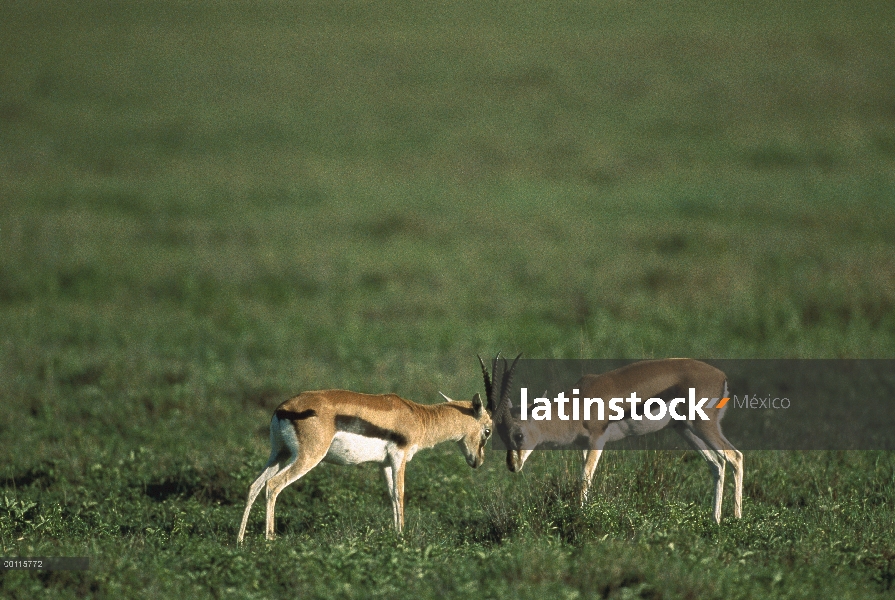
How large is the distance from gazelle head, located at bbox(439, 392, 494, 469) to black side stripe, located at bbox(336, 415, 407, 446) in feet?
2.94

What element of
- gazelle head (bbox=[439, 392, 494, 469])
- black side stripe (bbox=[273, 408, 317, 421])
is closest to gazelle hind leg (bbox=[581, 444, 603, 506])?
gazelle head (bbox=[439, 392, 494, 469])

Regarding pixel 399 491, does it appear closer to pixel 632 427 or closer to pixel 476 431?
pixel 476 431

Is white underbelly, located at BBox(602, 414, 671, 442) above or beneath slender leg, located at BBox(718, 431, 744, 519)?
above

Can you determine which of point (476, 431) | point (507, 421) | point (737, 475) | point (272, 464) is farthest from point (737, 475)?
point (272, 464)

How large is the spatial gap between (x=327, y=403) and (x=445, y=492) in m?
1.93

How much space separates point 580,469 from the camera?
868 centimetres

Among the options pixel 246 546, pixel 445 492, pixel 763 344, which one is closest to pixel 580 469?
pixel 445 492

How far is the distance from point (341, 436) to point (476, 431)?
156cm

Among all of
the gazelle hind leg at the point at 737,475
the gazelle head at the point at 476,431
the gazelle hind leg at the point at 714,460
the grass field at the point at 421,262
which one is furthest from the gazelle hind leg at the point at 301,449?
the gazelle hind leg at the point at 737,475

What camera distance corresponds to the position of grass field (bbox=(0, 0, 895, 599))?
6.93 meters

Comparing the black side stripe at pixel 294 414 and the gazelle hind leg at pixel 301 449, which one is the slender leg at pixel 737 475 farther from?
the black side stripe at pixel 294 414

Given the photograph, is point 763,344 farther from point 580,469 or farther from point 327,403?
point 327,403

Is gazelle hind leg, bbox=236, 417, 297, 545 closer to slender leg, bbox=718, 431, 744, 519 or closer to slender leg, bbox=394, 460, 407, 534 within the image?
slender leg, bbox=394, 460, 407, 534

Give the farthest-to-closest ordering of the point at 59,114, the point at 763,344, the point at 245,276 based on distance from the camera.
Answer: the point at 59,114 < the point at 245,276 < the point at 763,344
